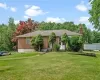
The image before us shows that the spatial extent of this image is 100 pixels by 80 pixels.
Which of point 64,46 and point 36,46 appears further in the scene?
point 36,46

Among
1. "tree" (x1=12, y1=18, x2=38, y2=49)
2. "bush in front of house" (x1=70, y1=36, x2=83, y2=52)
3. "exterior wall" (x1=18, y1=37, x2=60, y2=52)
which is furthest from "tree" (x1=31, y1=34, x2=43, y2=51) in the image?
"tree" (x1=12, y1=18, x2=38, y2=49)

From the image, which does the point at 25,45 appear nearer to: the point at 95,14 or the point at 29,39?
the point at 29,39

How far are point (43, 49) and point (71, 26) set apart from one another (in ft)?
232

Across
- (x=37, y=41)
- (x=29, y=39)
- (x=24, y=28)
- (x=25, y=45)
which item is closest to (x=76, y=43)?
(x=37, y=41)

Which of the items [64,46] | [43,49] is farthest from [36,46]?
[64,46]

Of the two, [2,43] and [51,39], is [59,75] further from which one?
[2,43]

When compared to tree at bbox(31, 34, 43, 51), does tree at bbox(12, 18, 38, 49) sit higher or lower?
higher

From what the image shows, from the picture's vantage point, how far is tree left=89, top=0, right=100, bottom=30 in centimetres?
3974

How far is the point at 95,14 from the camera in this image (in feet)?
140

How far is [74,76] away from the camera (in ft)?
48.4

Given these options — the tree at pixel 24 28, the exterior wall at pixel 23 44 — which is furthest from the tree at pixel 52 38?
the tree at pixel 24 28

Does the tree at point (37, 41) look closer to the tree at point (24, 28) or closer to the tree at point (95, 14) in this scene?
the tree at point (95, 14)

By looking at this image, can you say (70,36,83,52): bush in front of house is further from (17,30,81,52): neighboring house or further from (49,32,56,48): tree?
(17,30,81,52): neighboring house

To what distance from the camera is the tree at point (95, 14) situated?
130ft
